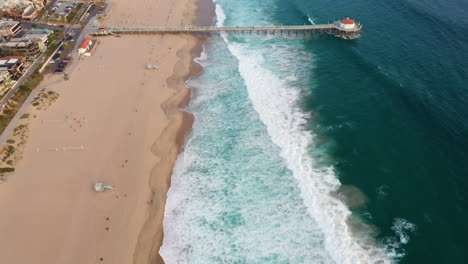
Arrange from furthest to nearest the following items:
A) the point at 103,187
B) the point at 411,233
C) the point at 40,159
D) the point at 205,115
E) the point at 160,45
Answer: the point at 160,45, the point at 205,115, the point at 40,159, the point at 103,187, the point at 411,233

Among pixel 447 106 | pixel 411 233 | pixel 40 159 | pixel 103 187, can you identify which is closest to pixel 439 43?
pixel 447 106

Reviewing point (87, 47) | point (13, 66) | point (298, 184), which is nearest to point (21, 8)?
point (87, 47)

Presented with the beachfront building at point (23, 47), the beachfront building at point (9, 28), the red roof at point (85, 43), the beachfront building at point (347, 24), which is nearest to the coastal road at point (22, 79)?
the beachfront building at point (23, 47)

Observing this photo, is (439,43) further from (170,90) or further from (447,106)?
(170,90)

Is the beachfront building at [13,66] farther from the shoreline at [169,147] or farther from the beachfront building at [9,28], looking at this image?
the shoreline at [169,147]

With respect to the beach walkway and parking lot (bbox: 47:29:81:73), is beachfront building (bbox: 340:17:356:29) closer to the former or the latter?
the beach walkway

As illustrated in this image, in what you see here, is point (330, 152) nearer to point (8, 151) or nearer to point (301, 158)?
point (301, 158)
